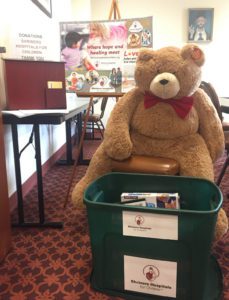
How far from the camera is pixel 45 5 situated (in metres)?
2.78

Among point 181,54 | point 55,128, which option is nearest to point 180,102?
point 181,54

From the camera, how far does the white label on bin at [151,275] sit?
1.06 metres

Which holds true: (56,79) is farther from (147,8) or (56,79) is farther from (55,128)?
(147,8)

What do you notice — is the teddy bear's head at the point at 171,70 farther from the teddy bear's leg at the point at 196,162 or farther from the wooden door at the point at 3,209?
the wooden door at the point at 3,209

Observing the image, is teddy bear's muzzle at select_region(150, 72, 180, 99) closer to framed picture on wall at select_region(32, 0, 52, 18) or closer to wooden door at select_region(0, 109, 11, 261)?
wooden door at select_region(0, 109, 11, 261)

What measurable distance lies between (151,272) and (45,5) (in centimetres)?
269

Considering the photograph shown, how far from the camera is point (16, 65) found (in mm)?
1591

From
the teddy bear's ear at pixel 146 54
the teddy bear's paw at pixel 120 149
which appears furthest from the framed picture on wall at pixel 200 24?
the teddy bear's paw at pixel 120 149

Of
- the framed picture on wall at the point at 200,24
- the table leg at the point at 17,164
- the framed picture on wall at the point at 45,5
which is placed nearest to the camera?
the table leg at the point at 17,164

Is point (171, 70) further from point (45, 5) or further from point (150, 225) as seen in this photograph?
point (45, 5)

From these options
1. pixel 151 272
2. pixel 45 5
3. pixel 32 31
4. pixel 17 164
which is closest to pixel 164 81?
pixel 151 272

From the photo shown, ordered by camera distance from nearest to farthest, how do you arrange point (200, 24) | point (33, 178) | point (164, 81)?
point (164, 81), point (33, 178), point (200, 24)

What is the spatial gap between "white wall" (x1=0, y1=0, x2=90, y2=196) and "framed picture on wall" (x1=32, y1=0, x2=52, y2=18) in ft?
0.12

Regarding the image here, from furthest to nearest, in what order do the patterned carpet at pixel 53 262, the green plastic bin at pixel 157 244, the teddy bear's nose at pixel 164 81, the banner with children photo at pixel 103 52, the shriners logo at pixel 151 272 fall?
the banner with children photo at pixel 103 52 → the teddy bear's nose at pixel 164 81 → the patterned carpet at pixel 53 262 → the shriners logo at pixel 151 272 → the green plastic bin at pixel 157 244
